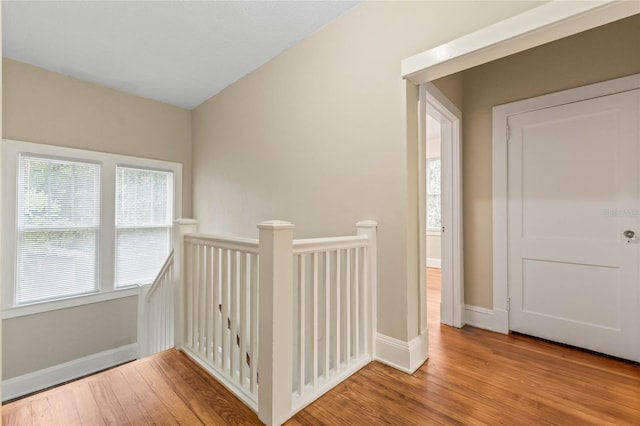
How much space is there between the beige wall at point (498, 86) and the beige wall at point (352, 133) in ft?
3.30

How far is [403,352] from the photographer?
213 cm

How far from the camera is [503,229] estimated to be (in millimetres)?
2719

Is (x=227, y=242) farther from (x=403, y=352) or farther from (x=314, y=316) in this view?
(x=403, y=352)

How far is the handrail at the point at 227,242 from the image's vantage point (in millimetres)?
1848

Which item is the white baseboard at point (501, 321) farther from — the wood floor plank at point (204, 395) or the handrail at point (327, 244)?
the wood floor plank at point (204, 395)

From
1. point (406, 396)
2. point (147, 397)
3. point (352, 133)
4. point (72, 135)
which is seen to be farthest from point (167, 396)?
point (72, 135)

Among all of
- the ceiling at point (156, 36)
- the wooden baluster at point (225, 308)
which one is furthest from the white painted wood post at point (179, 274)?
the ceiling at point (156, 36)

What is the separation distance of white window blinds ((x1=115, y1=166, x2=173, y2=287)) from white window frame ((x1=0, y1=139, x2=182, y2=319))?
0.24ft

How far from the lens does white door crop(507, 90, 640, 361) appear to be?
7.29 feet

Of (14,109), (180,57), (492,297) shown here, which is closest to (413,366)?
(492,297)

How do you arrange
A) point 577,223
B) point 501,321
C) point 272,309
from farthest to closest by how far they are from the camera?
point 501,321 < point 577,223 < point 272,309

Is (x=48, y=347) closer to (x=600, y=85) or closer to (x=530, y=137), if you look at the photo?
(x=530, y=137)

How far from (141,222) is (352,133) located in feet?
9.59

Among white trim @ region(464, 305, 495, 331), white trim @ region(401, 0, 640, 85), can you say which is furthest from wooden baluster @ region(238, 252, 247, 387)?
white trim @ region(464, 305, 495, 331)
